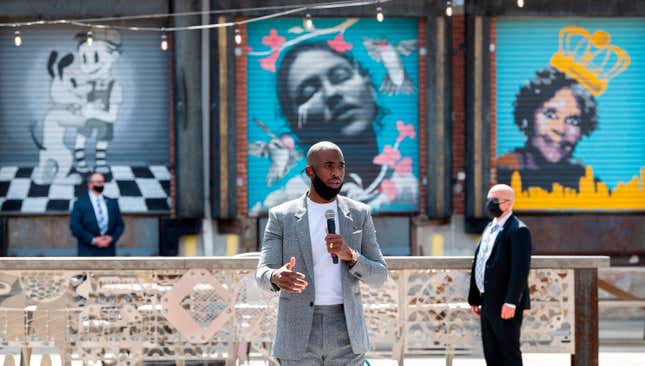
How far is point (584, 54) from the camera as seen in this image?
1681 centimetres

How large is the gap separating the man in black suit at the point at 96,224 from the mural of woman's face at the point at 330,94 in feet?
10.9

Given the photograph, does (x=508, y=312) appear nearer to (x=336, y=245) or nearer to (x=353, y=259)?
(x=353, y=259)

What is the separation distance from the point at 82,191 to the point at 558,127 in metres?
6.47

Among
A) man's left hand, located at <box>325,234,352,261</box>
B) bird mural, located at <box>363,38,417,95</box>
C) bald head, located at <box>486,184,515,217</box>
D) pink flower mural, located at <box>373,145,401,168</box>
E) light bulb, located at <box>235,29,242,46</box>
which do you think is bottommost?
man's left hand, located at <box>325,234,352,261</box>

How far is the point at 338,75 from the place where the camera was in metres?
16.7

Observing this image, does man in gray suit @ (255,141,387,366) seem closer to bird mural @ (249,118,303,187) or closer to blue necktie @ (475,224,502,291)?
blue necktie @ (475,224,502,291)

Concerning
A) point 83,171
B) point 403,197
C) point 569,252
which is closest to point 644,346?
point 569,252

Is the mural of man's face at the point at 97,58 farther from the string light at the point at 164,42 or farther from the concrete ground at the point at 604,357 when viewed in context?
the concrete ground at the point at 604,357

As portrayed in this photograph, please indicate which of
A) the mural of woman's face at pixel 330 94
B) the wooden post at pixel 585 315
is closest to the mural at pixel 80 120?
the mural of woman's face at pixel 330 94

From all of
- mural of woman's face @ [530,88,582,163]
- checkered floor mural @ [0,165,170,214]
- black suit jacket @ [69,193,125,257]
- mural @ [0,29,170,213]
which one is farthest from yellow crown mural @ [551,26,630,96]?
black suit jacket @ [69,193,125,257]

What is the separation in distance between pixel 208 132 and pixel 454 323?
6.65m

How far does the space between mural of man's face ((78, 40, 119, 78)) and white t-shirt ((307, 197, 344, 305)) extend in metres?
10.4

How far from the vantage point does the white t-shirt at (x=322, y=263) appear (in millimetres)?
6605

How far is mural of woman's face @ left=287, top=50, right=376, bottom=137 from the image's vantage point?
16.6 m
